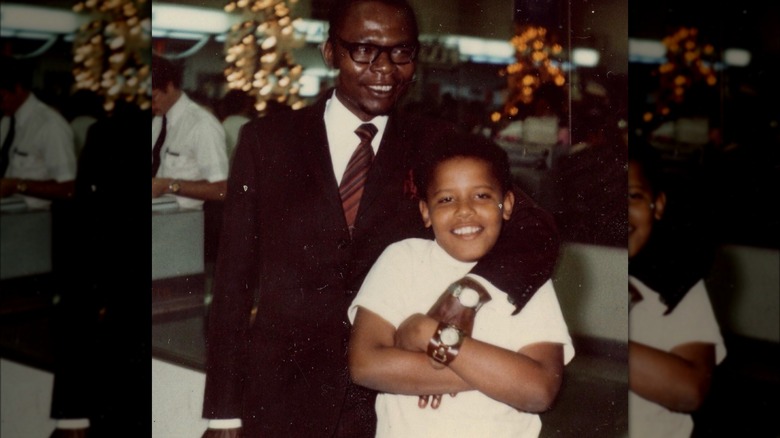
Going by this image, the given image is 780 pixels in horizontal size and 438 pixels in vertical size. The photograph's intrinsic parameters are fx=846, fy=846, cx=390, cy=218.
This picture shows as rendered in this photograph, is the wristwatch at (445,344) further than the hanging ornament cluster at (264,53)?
No

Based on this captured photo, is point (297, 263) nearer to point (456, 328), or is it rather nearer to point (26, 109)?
point (456, 328)

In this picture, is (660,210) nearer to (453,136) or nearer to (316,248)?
(453,136)

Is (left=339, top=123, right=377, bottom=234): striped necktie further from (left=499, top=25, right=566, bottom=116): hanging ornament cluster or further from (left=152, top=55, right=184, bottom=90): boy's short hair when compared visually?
(left=152, top=55, right=184, bottom=90): boy's short hair

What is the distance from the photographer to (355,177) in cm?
186

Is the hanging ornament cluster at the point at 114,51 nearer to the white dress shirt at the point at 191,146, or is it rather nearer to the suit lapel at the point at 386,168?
the white dress shirt at the point at 191,146

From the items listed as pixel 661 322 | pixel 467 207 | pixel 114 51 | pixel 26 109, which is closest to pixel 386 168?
pixel 467 207

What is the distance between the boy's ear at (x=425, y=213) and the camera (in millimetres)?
1818

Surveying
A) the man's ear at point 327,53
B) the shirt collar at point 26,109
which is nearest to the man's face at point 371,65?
the man's ear at point 327,53

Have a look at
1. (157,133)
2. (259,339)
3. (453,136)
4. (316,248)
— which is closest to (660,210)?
(453,136)

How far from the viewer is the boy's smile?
A: 177 centimetres

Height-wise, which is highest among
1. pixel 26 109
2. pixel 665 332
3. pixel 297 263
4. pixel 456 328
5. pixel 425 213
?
pixel 26 109

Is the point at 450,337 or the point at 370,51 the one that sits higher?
the point at 370,51

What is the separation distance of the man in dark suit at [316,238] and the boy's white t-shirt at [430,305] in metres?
0.04

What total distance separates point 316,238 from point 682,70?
3.90ft
